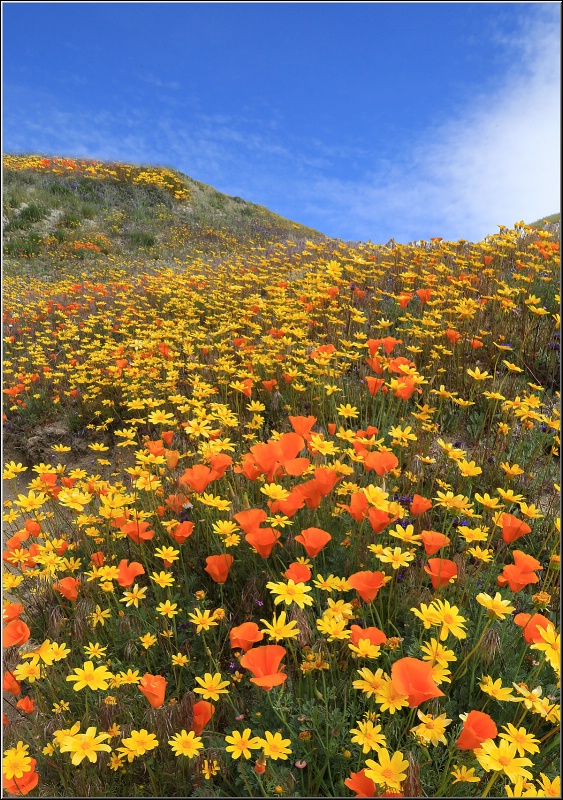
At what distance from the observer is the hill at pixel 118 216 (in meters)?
16.6

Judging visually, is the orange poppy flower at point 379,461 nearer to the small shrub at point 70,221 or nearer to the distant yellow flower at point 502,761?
the distant yellow flower at point 502,761

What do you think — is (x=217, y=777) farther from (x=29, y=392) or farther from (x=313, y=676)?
(x=29, y=392)

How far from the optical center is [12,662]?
240 cm

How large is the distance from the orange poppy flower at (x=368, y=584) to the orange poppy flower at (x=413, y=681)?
0.33 meters

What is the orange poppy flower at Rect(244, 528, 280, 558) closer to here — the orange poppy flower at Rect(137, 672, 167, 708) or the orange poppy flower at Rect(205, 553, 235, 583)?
the orange poppy flower at Rect(205, 553, 235, 583)

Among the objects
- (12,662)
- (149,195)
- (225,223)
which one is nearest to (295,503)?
(12,662)

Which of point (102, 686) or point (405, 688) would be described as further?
point (102, 686)

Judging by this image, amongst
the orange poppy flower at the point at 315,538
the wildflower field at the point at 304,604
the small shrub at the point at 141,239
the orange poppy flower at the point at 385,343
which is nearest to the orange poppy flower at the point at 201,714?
the wildflower field at the point at 304,604

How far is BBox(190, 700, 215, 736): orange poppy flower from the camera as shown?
1.61 metres

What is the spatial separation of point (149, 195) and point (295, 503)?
997 inches

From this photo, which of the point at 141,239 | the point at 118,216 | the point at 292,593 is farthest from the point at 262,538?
the point at 118,216

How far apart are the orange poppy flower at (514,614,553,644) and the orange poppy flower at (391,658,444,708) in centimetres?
57

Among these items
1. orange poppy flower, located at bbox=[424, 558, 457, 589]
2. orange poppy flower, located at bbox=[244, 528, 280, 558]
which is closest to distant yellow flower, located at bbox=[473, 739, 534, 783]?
orange poppy flower, located at bbox=[424, 558, 457, 589]

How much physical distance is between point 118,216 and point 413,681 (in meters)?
22.3
